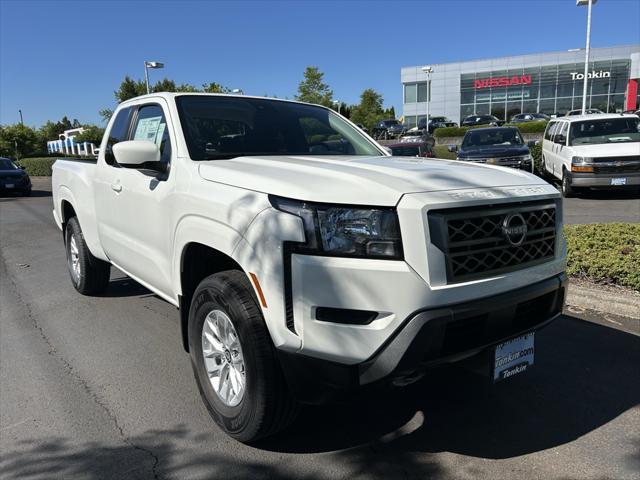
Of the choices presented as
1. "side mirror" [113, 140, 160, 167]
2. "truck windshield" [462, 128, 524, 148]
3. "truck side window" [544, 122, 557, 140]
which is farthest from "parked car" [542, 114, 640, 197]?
"side mirror" [113, 140, 160, 167]

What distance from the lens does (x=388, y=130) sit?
1753 inches

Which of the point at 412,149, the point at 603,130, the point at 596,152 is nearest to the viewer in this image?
the point at 596,152

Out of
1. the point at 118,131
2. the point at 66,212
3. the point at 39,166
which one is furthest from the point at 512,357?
the point at 39,166

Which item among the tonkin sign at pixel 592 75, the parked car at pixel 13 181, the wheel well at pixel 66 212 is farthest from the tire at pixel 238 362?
the tonkin sign at pixel 592 75

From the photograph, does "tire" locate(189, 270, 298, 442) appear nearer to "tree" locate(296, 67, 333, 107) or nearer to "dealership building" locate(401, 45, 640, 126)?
"tree" locate(296, 67, 333, 107)

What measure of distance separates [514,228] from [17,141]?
41.2m

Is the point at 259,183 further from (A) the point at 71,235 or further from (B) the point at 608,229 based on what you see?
(B) the point at 608,229

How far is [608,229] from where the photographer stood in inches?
257

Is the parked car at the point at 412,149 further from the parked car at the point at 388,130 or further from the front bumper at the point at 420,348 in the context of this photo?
the parked car at the point at 388,130

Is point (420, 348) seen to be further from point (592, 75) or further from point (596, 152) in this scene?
point (592, 75)

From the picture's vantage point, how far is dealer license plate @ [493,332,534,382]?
8.89 feet

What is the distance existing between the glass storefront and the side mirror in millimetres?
53739

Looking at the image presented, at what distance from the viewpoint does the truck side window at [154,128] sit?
142 inches

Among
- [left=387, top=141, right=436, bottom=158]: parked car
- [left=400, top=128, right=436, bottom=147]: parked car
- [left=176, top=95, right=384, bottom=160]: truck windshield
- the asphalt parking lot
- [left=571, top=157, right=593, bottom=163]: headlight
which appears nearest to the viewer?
the asphalt parking lot
